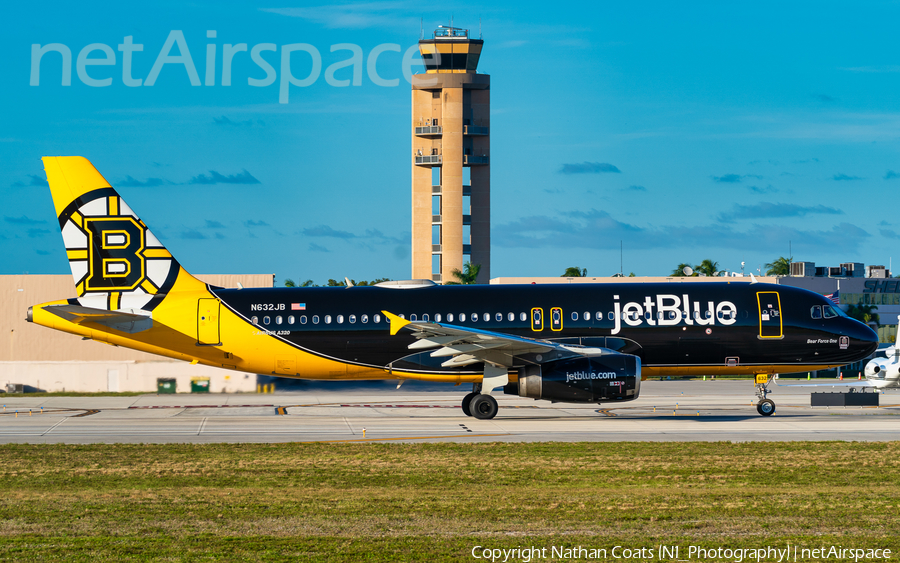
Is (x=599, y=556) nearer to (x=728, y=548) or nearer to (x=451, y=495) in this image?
(x=728, y=548)

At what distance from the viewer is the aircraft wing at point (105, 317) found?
102 feet

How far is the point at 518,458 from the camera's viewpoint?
2136cm

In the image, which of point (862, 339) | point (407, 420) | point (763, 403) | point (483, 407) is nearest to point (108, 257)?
point (407, 420)

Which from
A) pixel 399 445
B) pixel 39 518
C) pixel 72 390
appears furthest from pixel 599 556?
pixel 72 390

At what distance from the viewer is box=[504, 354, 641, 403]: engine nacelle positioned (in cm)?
2805

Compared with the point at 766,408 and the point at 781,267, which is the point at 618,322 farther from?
the point at 781,267

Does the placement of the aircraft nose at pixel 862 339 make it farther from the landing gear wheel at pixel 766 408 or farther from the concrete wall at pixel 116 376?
the concrete wall at pixel 116 376

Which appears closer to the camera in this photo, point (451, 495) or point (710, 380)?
point (451, 495)

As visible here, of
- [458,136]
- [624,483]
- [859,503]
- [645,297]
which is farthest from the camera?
[458,136]

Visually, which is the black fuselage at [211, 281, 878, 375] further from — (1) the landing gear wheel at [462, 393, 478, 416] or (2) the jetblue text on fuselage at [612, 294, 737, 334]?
(1) the landing gear wheel at [462, 393, 478, 416]

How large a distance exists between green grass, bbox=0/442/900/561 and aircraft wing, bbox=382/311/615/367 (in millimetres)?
5169

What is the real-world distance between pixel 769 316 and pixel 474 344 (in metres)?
11.0

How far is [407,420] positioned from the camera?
31.2 meters

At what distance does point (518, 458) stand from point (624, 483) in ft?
12.6
